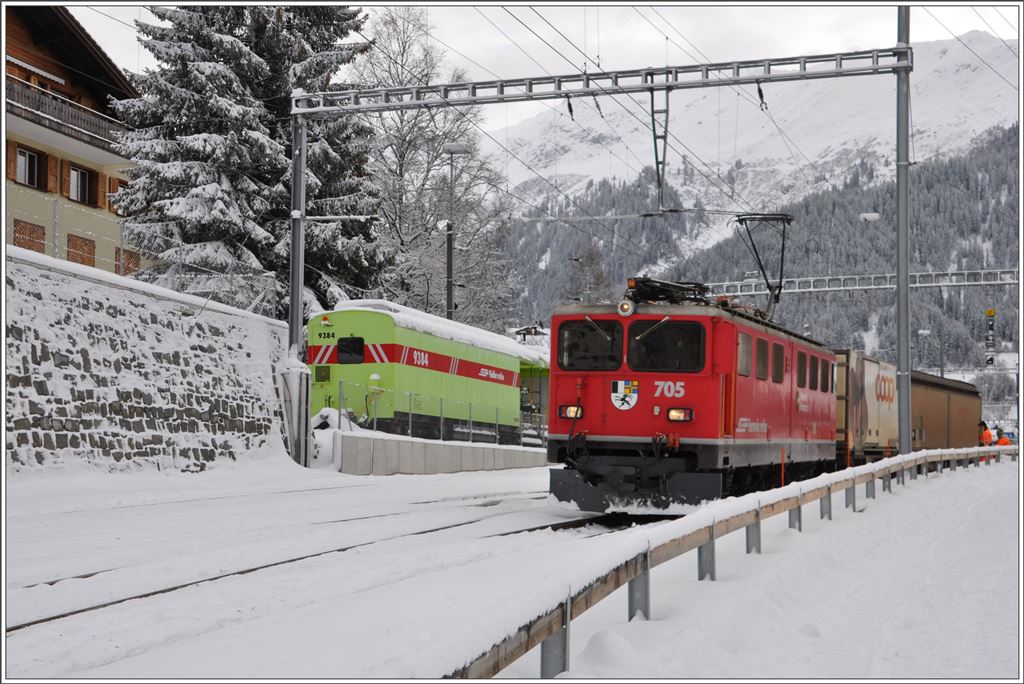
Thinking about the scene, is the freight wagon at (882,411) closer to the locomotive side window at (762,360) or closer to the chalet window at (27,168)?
the locomotive side window at (762,360)

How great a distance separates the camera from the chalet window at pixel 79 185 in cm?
3938

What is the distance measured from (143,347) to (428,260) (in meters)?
25.6

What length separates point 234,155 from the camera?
31766mm

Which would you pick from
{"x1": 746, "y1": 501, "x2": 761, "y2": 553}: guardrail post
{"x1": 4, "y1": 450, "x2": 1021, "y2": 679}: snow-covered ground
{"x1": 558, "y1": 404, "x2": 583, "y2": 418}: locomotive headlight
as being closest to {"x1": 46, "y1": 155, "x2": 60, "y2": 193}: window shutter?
{"x1": 4, "y1": 450, "x2": 1021, "y2": 679}: snow-covered ground

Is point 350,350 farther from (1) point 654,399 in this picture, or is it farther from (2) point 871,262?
(2) point 871,262

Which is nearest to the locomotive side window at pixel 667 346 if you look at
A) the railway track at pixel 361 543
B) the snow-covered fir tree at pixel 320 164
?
the railway track at pixel 361 543

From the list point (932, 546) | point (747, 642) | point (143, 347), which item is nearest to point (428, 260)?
point (143, 347)

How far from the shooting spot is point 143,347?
21031mm

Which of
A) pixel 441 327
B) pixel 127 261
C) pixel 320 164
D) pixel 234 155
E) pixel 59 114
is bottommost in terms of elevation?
pixel 441 327

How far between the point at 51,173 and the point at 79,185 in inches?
87.5

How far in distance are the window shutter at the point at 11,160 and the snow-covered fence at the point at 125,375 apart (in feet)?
47.5

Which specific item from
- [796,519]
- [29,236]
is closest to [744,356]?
[796,519]

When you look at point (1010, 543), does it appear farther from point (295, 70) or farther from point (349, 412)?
point (295, 70)

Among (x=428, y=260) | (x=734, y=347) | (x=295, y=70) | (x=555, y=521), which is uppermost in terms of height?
(x=295, y=70)
